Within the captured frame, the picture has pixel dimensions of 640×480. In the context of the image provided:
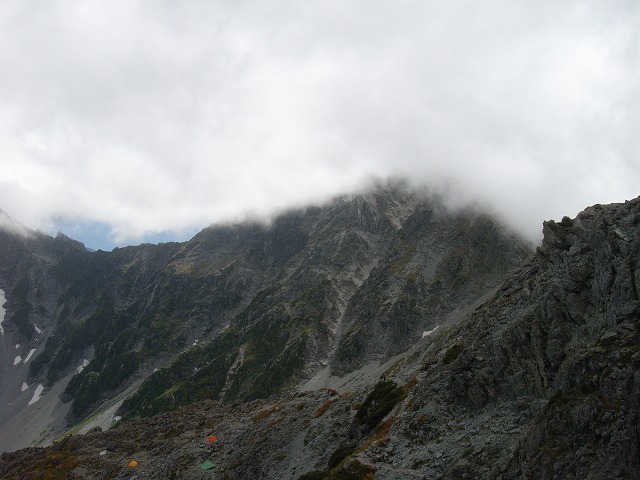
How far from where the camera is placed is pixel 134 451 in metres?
89.7

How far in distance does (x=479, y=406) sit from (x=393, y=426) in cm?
847

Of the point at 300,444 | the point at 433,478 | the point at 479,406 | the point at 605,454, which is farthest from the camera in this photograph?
the point at 300,444

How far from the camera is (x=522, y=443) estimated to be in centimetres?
2809

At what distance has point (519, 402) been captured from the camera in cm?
3541

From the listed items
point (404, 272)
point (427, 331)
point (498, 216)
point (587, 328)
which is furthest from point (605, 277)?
point (498, 216)

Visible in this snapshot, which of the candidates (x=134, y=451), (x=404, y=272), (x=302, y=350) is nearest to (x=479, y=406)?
(x=134, y=451)

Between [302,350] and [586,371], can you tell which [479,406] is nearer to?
[586,371]

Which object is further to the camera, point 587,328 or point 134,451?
point 134,451

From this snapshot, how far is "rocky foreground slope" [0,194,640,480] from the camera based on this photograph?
2566cm

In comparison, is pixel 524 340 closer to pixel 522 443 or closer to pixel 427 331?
pixel 522 443

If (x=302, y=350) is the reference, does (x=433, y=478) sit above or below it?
below

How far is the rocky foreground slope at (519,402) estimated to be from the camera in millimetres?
25656

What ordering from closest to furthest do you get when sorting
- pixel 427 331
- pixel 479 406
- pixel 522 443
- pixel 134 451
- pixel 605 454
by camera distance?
pixel 605 454
pixel 522 443
pixel 479 406
pixel 134 451
pixel 427 331

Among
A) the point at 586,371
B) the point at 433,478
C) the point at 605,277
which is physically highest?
the point at 605,277
